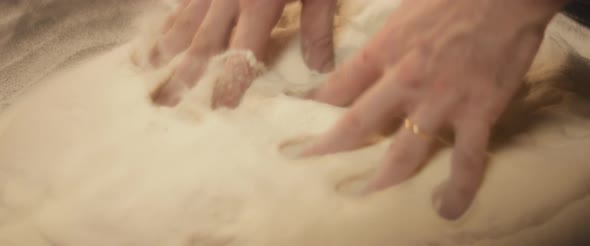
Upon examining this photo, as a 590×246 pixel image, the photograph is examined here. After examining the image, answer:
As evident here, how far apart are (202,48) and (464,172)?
14.5 inches

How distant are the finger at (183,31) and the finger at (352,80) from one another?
23 centimetres

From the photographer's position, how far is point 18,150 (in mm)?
704

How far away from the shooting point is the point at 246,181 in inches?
21.7

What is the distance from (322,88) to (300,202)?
7.1 inches

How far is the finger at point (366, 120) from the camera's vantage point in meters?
0.55

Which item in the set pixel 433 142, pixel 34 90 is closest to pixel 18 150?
pixel 34 90

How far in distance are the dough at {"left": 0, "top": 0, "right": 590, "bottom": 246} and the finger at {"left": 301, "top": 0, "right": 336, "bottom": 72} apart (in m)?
0.03

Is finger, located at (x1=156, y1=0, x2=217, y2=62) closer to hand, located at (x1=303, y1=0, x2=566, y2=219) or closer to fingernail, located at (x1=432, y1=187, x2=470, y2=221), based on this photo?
hand, located at (x1=303, y1=0, x2=566, y2=219)

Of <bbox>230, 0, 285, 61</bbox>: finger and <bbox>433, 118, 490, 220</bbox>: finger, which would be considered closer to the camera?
<bbox>433, 118, 490, 220</bbox>: finger

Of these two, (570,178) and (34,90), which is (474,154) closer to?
(570,178)

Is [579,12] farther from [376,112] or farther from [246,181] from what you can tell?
[246,181]

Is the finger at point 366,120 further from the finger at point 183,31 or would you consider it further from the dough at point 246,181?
the finger at point 183,31

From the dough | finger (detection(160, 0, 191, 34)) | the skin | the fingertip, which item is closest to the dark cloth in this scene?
the dough

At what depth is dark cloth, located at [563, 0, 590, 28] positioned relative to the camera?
83cm
